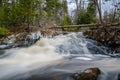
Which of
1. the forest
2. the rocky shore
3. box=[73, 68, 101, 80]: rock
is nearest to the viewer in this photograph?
box=[73, 68, 101, 80]: rock

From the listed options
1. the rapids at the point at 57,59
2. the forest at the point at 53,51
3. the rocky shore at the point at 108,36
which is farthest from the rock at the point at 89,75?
the rocky shore at the point at 108,36

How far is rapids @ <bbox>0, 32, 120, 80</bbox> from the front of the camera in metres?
6.95

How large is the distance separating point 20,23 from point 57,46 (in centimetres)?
562

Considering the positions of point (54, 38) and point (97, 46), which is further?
point (54, 38)

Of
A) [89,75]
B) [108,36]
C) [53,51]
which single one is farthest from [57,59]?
[89,75]

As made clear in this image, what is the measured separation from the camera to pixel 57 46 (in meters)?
11.7

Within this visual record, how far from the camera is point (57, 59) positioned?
9547 millimetres

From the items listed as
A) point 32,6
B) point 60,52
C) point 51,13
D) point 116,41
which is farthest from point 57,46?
point 51,13

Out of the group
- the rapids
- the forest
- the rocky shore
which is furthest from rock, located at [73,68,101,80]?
the rocky shore

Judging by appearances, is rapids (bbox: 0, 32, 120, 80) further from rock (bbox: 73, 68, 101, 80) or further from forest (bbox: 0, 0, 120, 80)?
rock (bbox: 73, 68, 101, 80)

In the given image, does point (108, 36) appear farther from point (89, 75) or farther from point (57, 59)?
point (89, 75)

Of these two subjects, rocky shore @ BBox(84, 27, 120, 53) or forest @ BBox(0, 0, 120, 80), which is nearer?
Result: forest @ BBox(0, 0, 120, 80)

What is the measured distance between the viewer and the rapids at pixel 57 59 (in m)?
6.95

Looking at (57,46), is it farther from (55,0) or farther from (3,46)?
(55,0)
